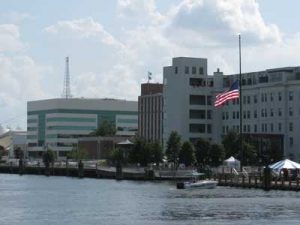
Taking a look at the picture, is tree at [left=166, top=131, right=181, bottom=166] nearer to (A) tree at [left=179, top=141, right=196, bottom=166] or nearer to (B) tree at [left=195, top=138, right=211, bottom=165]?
(A) tree at [left=179, top=141, right=196, bottom=166]

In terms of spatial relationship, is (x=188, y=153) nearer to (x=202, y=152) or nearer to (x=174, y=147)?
(x=202, y=152)

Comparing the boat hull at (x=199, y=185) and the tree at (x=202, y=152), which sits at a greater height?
the tree at (x=202, y=152)

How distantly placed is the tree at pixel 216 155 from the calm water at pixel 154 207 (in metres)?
53.1

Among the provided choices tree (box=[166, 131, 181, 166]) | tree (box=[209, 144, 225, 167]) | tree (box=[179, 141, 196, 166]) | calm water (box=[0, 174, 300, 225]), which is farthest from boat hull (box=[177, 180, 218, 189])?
A: tree (box=[166, 131, 181, 166])

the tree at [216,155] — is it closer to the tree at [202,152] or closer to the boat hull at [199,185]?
the tree at [202,152]

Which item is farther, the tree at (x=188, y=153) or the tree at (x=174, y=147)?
the tree at (x=174, y=147)

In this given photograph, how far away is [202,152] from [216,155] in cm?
436

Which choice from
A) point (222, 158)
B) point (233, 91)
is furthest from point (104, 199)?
point (222, 158)

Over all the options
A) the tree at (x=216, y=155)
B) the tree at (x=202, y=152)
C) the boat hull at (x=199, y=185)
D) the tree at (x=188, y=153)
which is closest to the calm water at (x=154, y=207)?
the boat hull at (x=199, y=185)

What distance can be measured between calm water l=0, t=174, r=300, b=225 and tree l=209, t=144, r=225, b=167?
53104 millimetres

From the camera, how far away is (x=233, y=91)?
134500mm

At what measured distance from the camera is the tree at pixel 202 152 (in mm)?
182125

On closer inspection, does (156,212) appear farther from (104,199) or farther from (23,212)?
(104,199)

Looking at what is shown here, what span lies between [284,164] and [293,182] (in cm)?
298
